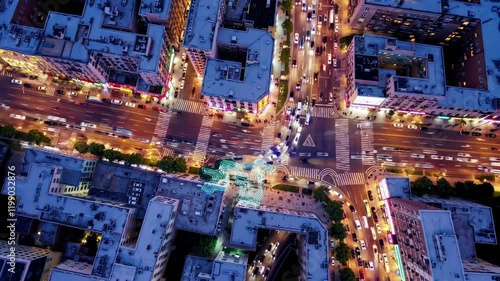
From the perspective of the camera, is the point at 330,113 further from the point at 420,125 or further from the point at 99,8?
the point at 99,8

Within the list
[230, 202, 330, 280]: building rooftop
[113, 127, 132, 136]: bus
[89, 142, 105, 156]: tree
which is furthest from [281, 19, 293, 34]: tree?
[89, 142, 105, 156]: tree

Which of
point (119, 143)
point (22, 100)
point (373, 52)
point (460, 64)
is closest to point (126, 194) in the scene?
point (119, 143)

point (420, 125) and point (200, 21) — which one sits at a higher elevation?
point (200, 21)

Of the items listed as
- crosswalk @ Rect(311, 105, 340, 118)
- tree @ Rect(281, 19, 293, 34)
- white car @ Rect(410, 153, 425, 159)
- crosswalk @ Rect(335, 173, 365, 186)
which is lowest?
crosswalk @ Rect(335, 173, 365, 186)

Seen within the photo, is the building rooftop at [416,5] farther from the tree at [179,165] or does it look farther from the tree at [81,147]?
the tree at [81,147]

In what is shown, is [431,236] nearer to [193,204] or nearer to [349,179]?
[349,179]

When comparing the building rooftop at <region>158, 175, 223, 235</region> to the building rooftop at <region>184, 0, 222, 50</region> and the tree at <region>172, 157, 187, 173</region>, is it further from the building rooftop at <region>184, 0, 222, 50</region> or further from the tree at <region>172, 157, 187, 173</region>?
the building rooftop at <region>184, 0, 222, 50</region>

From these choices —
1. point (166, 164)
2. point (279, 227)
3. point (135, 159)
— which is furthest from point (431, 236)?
point (135, 159)
